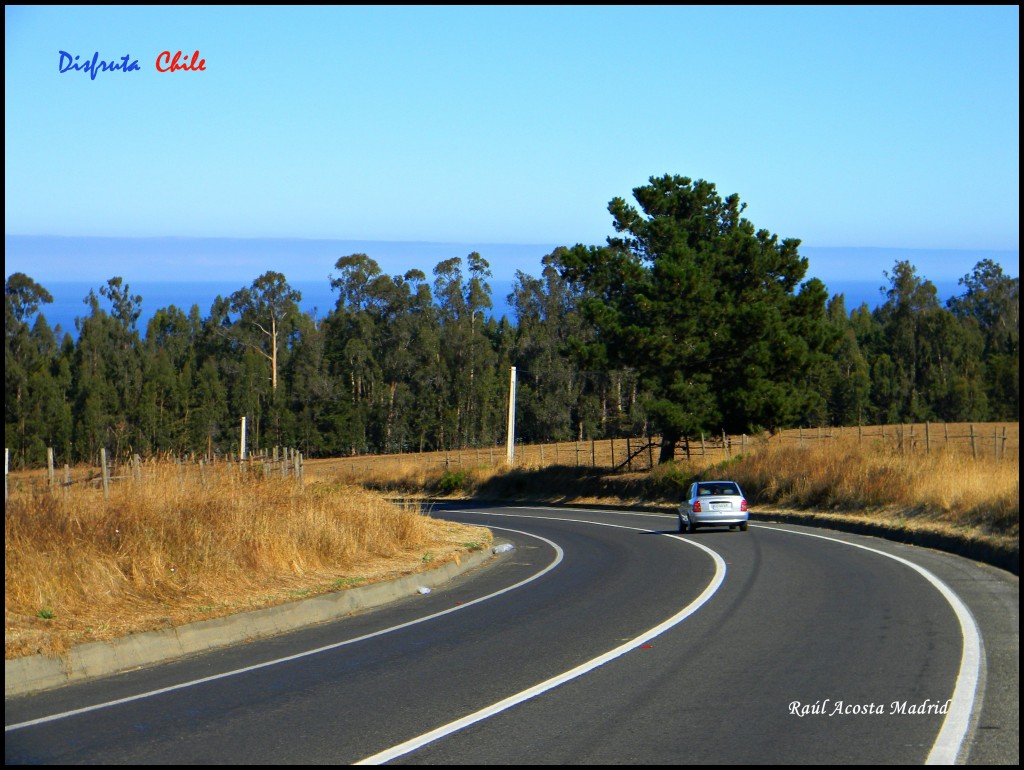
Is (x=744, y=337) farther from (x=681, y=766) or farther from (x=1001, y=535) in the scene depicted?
(x=681, y=766)

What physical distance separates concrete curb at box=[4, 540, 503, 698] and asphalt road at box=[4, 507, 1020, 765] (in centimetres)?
31

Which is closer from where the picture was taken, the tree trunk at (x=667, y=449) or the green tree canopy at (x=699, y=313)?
the green tree canopy at (x=699, y=313)

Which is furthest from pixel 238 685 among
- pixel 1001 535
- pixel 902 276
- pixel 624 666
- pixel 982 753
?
pixel 902 276

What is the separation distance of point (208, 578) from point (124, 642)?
122 inches

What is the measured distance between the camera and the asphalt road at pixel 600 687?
23.1ft

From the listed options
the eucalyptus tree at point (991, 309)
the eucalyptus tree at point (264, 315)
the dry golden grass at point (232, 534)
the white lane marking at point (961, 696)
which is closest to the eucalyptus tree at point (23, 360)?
the eucalyptus tree at point (264, 315)

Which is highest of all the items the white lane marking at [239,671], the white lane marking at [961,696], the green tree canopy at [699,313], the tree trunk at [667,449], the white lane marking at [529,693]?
the green tree canopy at [699,313]

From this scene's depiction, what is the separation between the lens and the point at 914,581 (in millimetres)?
14617

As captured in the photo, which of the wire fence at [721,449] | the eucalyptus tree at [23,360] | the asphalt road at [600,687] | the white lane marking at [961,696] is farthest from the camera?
the eucalyptus tree at [23,360]

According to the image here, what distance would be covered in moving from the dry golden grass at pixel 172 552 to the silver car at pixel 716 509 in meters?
9.52

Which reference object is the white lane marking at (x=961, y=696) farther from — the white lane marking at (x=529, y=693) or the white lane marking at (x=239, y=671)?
the white lane marking at (x=239, y=671)

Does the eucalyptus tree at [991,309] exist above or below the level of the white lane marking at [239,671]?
above

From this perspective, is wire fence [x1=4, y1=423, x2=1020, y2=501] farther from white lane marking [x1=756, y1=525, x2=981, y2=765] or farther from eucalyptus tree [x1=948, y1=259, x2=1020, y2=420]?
eucalyptus tree [x1=948, y1=259, x2=1020, y2=420]

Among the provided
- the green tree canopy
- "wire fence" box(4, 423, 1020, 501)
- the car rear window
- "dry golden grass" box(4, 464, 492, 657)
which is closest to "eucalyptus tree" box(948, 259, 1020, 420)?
"wire fence" box(4, 423, 1020, 501)
